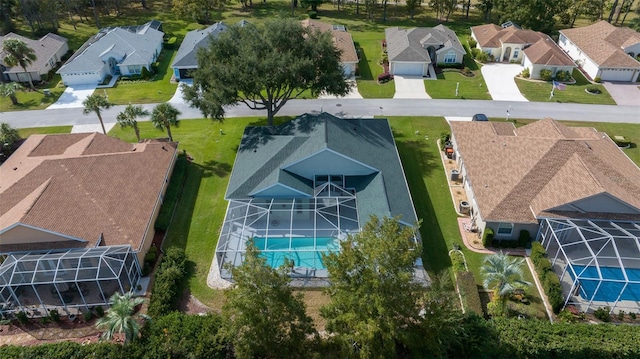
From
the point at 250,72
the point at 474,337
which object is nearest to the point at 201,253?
the point at 250,72

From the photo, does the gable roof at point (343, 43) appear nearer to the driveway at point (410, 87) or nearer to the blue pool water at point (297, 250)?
the driveway at point (410, 87)

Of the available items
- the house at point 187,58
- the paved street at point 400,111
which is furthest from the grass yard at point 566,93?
the house at point 187,58

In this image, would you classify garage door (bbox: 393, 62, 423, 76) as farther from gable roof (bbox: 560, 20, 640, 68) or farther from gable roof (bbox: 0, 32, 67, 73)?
gable roof (bbox: 0, 32, 67, 73)

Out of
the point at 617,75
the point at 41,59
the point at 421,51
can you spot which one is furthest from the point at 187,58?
the point at 617,75

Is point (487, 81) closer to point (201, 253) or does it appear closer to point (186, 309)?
point (201, 253)

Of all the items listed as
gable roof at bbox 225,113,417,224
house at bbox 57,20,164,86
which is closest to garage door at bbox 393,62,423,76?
gable roof at bbox 225,113,417,224

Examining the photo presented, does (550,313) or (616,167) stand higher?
(616,167)

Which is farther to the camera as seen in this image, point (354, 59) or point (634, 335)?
point (354, 59)
